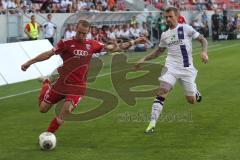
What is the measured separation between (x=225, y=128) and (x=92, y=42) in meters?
3.07

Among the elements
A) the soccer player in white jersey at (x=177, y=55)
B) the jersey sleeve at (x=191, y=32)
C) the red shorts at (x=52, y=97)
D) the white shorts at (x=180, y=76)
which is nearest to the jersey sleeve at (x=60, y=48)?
the red shorts at (x=52, y=97)

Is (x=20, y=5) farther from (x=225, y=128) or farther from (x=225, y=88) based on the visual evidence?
(x=225, y=128)

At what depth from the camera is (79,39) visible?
10125 mm

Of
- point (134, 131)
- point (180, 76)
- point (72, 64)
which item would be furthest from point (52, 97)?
point (180, 76)

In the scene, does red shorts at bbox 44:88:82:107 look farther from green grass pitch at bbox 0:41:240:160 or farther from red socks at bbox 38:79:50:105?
green grass pitch at bbox 0:41:240:160

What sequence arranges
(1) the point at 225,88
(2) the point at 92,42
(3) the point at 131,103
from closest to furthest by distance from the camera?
(2) the point at 92,42
(3) the point at 131,103
(1) the point at 225,88

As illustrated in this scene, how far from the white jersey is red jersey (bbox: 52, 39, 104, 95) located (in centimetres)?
179

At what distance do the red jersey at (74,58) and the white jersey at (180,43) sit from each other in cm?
179

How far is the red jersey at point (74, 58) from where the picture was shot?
10180 millimetres

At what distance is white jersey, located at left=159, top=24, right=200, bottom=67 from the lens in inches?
444

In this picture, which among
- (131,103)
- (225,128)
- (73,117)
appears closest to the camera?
(225,128)

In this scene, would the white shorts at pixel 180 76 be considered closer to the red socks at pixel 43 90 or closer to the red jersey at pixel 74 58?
the red jersey at pixel 74 58

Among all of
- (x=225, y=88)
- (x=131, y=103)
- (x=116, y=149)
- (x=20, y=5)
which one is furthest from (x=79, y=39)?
(x=20, y=5)

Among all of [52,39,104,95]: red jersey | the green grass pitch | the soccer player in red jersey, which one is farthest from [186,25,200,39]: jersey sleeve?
[52,39,104,95]: red jersey
